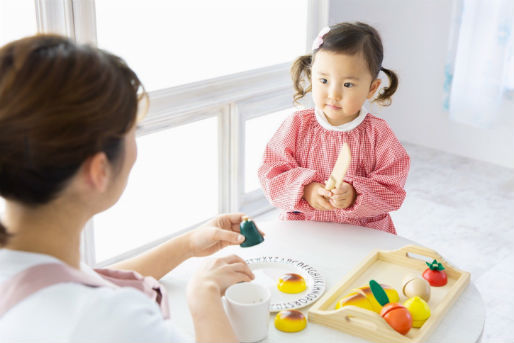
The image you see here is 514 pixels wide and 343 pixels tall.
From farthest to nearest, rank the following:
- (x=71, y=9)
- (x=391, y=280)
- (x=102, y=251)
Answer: (x=102, y=251), (x=71, y=9), (x=391, y=280)

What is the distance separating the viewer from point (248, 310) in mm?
1067

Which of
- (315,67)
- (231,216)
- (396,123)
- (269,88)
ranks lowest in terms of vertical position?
(396,123)

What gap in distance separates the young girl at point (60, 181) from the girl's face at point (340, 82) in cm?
87

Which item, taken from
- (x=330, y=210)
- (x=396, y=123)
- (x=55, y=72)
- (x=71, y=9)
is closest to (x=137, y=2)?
(x=71, y=9)

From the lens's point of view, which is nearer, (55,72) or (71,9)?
(55,72)

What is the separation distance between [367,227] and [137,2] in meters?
1.31

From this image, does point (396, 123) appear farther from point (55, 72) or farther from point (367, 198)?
point (55, 72)

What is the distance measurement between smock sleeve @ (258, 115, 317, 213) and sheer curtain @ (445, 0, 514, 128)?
7.20 ft

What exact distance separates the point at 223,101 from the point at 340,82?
1181 mm

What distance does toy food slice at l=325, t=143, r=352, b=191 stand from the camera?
4.44 feet

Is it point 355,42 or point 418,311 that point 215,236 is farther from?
point 355,42

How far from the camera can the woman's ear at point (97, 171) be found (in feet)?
2.72

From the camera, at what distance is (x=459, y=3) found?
3.64 m

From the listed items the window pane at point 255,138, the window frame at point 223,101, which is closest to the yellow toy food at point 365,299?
the window frame at point 223,101
